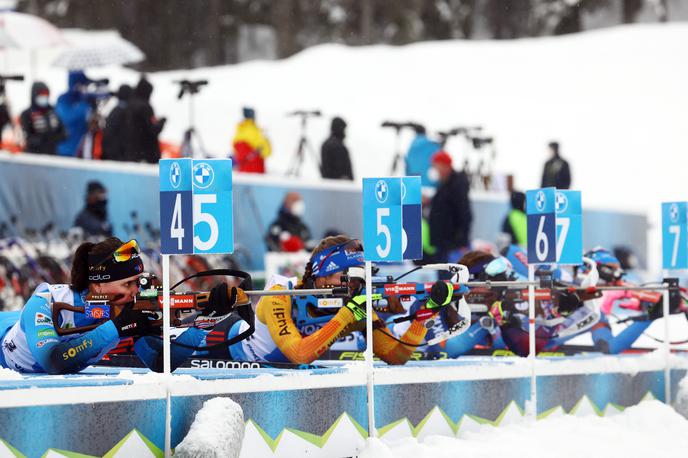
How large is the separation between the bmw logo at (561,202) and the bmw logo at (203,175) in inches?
134

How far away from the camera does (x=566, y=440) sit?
29.8 ft

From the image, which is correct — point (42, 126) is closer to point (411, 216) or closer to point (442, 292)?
point (411, 216)

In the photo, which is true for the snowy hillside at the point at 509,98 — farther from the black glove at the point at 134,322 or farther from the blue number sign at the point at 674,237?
the black glove at the point at 134,322

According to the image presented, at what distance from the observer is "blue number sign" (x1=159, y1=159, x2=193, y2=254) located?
6992mm

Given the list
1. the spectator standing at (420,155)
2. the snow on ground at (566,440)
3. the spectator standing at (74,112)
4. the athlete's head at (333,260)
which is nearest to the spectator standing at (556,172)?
the spectator standing at (420,155)

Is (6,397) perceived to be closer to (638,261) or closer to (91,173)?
(91,173)

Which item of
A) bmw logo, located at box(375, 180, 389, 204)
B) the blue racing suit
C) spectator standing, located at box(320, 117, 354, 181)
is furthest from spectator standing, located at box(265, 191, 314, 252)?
the blue racing suit

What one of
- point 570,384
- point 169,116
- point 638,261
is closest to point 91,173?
point 570,384

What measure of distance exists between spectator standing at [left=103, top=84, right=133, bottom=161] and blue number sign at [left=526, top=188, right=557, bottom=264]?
26.8ft

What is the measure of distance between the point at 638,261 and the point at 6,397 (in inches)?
805

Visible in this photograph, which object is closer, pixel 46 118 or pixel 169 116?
pixel 46 118

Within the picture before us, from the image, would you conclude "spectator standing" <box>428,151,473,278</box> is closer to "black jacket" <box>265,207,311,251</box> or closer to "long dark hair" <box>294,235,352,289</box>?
"black jacket" <box>265,207,311,251</box>

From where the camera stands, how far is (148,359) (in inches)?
318

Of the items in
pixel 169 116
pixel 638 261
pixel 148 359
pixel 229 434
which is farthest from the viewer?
pixel 169 116
